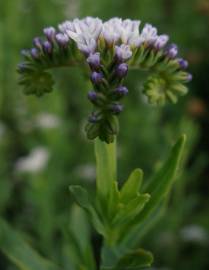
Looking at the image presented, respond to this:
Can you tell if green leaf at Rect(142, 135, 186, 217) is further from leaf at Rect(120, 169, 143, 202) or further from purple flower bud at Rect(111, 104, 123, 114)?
purple flower bud at Rect(111, 104, 123, 114)

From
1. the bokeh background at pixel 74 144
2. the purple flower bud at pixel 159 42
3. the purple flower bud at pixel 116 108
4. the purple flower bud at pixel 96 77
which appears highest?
the purple flower bud at pixel 96 77

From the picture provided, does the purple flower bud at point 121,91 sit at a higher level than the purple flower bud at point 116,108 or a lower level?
higher

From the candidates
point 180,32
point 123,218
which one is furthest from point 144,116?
point 123,218

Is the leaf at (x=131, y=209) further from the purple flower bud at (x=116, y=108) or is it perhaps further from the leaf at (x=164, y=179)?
the purple flower bud at (x=116, y=108)

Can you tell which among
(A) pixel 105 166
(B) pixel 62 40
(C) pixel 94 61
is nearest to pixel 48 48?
(B) pixel 62 40

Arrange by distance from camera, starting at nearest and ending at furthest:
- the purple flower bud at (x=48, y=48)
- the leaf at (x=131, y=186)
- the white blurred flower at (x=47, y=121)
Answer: the purple flower bud at (x=48, y=48) < the leaf at (x=131, y=186) < the white blurred flower at (x=47, y=121)

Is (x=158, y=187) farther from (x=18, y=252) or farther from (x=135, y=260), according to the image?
(x=18, y=252)

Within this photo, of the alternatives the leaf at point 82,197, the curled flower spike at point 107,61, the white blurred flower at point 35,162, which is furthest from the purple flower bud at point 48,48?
the white blurred flower at point 35,162
